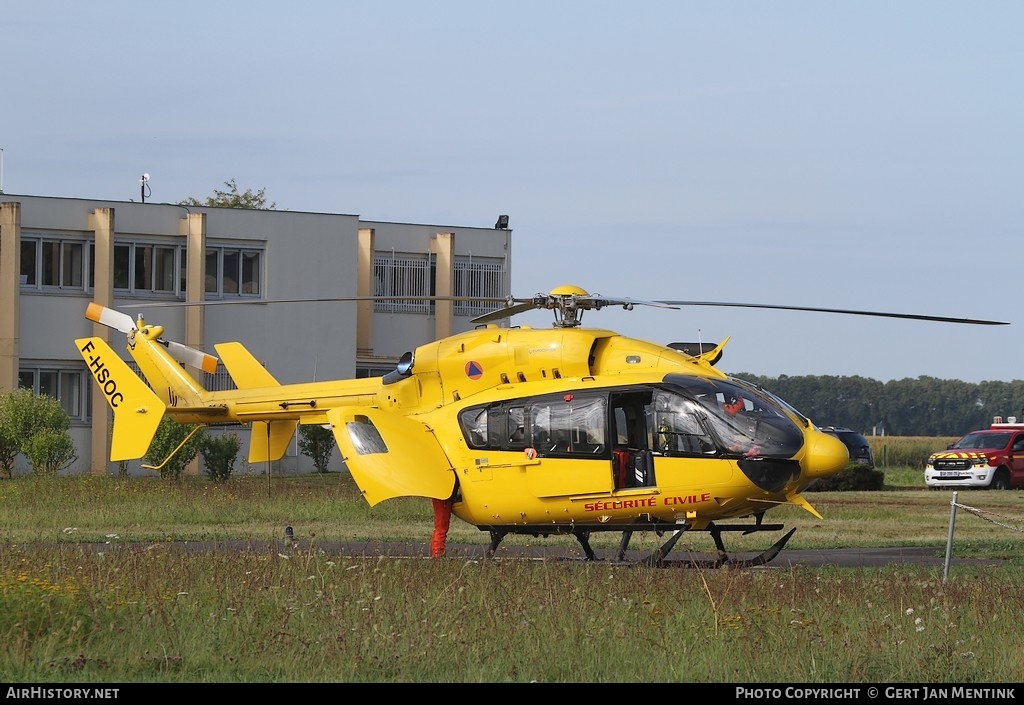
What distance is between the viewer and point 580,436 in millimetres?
16172

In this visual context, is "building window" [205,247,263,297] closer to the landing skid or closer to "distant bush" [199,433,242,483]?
"distant bush" [199,433,242,483]

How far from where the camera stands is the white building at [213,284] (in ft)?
126

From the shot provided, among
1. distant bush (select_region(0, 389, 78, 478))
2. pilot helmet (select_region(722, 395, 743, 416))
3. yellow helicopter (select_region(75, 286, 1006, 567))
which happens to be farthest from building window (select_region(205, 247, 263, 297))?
pilot helmet (select_region(722, 395, 743, 416))

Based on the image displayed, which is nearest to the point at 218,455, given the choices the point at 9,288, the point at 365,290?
the point at 9,288

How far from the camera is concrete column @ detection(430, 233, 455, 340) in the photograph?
4388cm

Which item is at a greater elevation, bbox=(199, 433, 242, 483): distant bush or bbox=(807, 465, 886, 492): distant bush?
bbox=(199, 433, 242, 483): distant bush

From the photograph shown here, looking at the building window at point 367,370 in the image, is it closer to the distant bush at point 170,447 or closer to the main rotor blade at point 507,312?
the distant bush at point 170,447

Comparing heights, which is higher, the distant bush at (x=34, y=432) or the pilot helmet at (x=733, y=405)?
the pilot helmet at (x=733, y=405)

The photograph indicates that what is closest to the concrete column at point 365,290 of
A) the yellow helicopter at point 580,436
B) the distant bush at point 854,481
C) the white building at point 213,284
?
the white building at point 213,284

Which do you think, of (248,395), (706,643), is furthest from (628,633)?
(248,395)

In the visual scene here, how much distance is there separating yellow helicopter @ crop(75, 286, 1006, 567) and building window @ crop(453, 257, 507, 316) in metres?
26.7

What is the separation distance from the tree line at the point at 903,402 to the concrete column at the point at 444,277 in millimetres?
66447

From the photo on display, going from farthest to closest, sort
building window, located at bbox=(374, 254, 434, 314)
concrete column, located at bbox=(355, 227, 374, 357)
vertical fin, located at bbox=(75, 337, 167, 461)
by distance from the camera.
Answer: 1. building window, located at bbox=(374, 254, 434, 314)
2. concrete column, located at bbox=(355, 227, 374, 357)
3. vertical fin, located at bbox=(75, 337, 167, 461)
